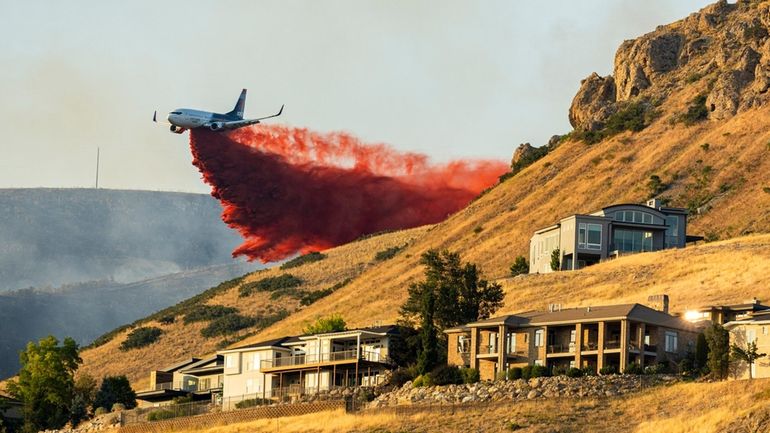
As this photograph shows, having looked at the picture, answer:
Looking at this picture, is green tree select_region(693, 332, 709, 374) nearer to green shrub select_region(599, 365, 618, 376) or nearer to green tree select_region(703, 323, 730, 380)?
green tree select_region(703, 323, 730, 380)

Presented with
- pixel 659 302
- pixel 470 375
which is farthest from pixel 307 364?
pixel 659 302

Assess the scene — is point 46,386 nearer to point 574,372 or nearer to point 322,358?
point 322,358

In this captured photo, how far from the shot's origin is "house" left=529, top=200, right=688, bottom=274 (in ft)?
475

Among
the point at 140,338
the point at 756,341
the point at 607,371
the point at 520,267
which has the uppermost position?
the point at 520,267

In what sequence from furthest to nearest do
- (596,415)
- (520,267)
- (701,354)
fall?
(520,267), (701,354), (596,415)

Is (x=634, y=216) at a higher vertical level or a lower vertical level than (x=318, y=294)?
higher

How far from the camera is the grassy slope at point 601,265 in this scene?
130250 mm

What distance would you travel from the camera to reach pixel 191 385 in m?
125

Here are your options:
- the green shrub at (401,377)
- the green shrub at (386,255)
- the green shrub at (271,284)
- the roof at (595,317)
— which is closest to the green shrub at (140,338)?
the green shrub at (271,284)

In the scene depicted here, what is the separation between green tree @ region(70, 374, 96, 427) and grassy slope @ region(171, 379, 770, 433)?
87.3 feet

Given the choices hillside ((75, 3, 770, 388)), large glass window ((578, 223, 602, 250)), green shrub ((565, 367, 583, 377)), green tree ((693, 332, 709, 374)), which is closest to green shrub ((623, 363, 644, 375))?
green shrub ((565, 367, 583, 377))

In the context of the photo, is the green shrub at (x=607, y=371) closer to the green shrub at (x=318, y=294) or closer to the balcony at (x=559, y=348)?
the balcony at (x=559, y=348)

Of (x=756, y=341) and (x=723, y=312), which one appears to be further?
(x=723, y=312)

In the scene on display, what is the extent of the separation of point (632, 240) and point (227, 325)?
45.4 m
